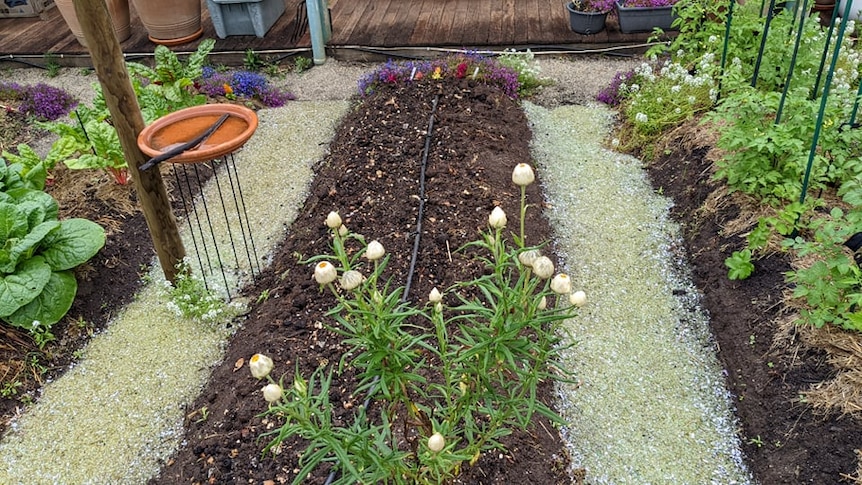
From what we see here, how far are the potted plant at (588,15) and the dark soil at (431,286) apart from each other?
1542mm

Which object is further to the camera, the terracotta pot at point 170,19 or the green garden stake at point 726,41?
the terracotta pot at point 170,19

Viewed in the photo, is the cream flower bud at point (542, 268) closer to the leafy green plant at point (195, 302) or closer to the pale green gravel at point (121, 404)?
the pale green gravel at point (121, 404)

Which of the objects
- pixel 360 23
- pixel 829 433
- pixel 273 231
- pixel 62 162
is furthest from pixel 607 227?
pixel 360 23

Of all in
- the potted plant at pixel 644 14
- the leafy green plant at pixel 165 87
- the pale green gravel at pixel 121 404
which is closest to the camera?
the pale green gravel at pixel 121 404

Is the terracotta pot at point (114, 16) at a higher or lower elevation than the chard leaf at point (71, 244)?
higher

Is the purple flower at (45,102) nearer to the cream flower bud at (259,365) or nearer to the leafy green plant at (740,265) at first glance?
the cream flower bud at (259,365)

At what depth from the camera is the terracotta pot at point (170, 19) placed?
5910mm

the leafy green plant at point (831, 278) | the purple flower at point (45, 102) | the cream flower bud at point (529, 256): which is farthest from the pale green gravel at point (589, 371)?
the purple flower at point (45, 102)

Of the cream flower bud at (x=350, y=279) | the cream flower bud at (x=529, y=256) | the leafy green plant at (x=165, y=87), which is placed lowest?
the leafy green plant at (x=165, y=87)

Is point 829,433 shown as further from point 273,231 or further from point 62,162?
point 62,162

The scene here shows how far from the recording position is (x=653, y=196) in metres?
3.87

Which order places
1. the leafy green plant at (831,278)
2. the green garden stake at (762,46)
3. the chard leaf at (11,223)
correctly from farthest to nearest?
the green garden stake at (762,46) < the chard leaf at (11,223) < the leafy green plant at (831,278)

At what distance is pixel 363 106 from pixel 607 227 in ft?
6.64

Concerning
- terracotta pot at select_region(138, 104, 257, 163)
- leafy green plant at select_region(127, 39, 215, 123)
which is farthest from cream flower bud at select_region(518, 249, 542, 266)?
leafy green plant at select_region(127, 39, 215, 123)
